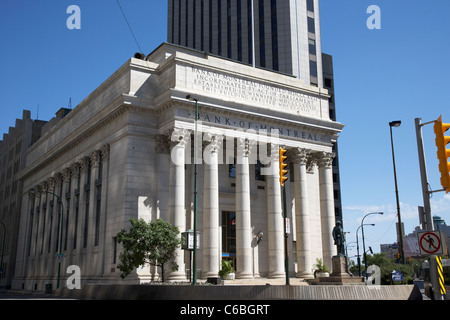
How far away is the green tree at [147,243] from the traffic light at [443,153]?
2420 centimetres

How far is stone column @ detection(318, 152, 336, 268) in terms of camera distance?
4547 centimetres

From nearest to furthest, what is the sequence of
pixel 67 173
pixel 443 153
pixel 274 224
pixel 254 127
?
pixel 443 153, pixel 274 224, pixel 254 127, pixel 67 173

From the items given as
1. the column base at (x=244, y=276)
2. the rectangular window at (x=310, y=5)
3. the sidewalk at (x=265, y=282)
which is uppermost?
the rectangular window at (x=310, y=5)

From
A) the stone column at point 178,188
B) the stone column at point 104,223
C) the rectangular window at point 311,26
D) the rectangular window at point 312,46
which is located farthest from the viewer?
the rectangular window at point 311,26

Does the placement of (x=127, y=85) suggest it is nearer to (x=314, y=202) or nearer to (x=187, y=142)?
(x=187, y=142)

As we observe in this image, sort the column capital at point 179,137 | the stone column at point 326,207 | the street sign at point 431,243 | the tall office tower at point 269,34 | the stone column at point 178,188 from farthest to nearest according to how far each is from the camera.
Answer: the tall office tower at point 269,34, the stone column at point 326,207, the column capital at point 179,137, the stone column at point 178,188, the street sign at point 431,243

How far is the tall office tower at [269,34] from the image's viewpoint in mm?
77438

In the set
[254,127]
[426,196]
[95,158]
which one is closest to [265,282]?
[254,127]

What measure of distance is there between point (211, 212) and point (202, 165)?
6243 millimetres

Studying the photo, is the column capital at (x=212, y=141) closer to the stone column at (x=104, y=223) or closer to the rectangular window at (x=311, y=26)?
the stone column at (x=104, y=223)

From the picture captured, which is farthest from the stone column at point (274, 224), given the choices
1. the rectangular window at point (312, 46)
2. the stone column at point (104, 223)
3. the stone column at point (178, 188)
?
the rectangular window at point (312, 46)

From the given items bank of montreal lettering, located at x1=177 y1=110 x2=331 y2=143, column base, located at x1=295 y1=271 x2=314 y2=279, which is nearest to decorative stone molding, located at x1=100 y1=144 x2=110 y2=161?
bank of montreal lettering, located at x1=177 y1=110 x2=331 y2=143

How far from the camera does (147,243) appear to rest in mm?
33594

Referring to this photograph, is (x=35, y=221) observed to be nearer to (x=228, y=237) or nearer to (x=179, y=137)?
(x=228, y=237)
